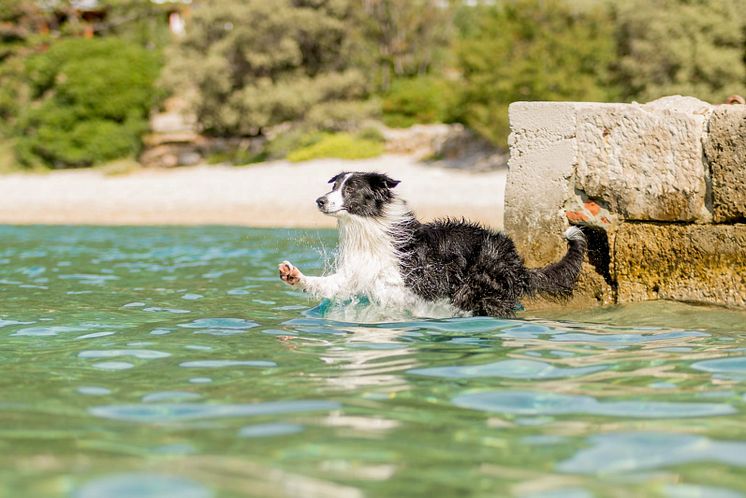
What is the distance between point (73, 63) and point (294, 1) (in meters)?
7.45

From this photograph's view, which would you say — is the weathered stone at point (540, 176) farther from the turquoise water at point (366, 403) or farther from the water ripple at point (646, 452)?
the water ripple at point (646, 452)

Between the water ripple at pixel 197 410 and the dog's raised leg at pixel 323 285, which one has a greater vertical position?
the dog's raised leg at pixel 323 285

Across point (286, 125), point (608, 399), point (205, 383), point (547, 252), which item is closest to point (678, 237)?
point (547, 252)

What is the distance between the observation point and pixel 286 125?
29000mm

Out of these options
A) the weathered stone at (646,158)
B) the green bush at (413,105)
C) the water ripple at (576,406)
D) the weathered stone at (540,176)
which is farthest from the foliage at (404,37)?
the water ripple at (576,406)

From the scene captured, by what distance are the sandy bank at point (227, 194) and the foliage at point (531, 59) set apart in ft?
7.11

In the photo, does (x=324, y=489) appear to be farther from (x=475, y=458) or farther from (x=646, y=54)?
(x=646, y=54)

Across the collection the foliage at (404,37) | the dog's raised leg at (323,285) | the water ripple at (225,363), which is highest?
the foliage at (404,37)

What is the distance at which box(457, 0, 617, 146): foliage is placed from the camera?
76.1ft

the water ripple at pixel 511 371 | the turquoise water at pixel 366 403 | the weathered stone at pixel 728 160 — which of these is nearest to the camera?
the turquoise water at pixel 366 403

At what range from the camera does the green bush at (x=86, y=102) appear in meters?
28.5

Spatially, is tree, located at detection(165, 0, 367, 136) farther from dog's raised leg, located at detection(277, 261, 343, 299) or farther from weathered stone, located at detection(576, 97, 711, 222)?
dog's raised leg, located at detection(277, 261, 343, 299)

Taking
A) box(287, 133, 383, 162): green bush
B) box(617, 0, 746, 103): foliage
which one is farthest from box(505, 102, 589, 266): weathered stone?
box(287, 133, 383, 162): green bush

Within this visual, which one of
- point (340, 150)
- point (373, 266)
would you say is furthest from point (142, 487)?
point (340, 150)
